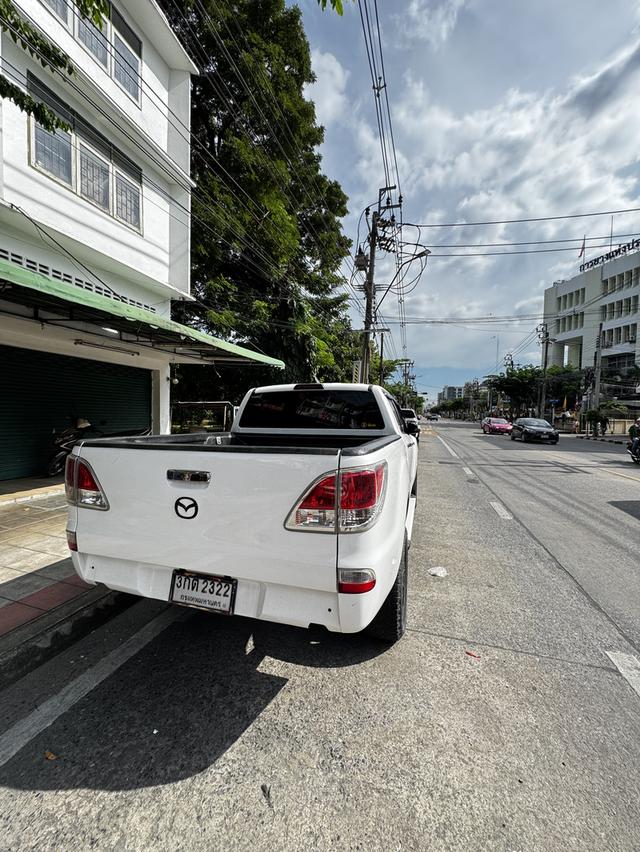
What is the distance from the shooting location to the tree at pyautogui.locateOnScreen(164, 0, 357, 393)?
13844 millimetres

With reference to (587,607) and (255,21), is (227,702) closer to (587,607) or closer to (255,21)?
(587,607)

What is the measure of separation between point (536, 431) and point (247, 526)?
22983 mm

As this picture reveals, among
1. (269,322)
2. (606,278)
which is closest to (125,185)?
(269,322)

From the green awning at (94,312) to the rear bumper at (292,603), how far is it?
153 inches

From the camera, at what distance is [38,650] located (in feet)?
8.73

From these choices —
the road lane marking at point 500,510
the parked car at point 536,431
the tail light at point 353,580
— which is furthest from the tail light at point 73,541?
the parked car at point 536,431

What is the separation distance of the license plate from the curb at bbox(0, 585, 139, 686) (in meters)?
1.15

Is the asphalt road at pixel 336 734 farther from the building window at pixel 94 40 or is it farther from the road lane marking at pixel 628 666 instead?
the building window at pixel 94 40

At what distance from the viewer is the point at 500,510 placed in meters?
6.89

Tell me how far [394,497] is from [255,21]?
63.7 ft

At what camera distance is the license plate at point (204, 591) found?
2.19 m

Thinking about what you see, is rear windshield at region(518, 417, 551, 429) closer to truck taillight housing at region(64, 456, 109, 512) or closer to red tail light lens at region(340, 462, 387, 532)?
red tail light lens at region(340, 462, 387, 532)

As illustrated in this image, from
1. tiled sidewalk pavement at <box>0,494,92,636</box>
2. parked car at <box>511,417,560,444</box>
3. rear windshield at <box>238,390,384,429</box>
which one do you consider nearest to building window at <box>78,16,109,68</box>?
tiled sidewalk pavement at <box>0,494,92,636</box>

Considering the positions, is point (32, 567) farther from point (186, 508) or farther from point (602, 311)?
point (602, 311)
